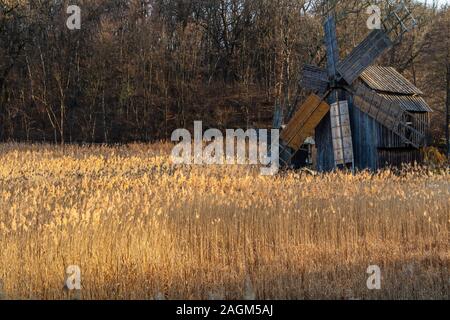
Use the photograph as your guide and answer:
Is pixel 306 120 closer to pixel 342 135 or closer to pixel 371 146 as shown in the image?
pixel 342 135

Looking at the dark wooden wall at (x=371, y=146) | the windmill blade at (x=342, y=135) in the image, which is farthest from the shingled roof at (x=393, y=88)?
the windmill blade at (x=342, y=135)

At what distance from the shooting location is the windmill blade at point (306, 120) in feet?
64.9

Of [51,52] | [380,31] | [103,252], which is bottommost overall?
[103,252]

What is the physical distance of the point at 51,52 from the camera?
4244 centimetres

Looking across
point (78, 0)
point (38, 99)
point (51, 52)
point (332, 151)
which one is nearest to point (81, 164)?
point (332, 151)

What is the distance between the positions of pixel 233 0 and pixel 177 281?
136 ft

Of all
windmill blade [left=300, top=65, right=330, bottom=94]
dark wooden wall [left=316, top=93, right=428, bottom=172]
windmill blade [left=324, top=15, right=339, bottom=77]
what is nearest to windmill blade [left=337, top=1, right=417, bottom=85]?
windmill blade [left=324, top=15, right=339, bottom=77]

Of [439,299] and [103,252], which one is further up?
[103,252]

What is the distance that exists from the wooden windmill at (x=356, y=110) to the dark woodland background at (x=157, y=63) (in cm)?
1624

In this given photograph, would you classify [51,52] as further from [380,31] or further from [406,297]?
[406,297]

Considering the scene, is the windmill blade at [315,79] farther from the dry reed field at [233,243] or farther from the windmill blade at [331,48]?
the dry reed field at [233,243]

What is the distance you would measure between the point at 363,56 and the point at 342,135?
279 centimetres

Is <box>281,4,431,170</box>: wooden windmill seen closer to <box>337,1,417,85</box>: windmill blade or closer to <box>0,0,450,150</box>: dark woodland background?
<box>337,1,417,85</box>: windmill blade
